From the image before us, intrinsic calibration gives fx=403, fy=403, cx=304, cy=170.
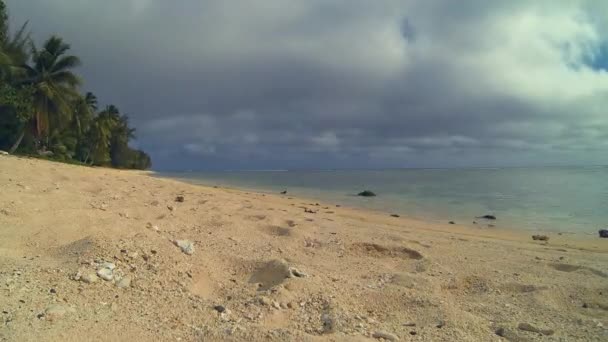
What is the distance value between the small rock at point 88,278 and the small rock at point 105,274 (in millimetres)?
68

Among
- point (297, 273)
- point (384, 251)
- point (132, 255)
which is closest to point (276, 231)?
point (384, 251)

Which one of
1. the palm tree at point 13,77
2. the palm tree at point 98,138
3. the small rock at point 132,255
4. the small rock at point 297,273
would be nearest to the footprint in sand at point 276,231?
the small rock at point 297,273

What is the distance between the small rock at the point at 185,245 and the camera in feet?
19.5

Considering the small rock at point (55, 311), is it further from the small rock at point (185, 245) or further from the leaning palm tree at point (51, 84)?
the leaning palm tree at point (51, 84)

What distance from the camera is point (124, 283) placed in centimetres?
451

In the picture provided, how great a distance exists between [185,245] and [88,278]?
1.80 m

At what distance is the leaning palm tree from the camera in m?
31.4

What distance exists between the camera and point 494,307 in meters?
5.03

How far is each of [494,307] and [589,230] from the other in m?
14.2

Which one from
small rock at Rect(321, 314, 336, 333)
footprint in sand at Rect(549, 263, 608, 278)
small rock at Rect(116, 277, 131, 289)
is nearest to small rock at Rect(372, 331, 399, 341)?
small rock at Rect(321, 314, 336, 333)

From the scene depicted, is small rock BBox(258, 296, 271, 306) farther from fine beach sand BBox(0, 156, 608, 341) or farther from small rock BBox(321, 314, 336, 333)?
small rock BBox(321, 314, 336, 333)

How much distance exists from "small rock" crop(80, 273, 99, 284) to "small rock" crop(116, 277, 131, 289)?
0.26 m

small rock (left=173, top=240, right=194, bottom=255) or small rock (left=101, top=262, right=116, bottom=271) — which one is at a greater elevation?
small rock (left=173, top=240, right=194, bottom=255)

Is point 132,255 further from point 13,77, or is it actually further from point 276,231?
point 13,77
